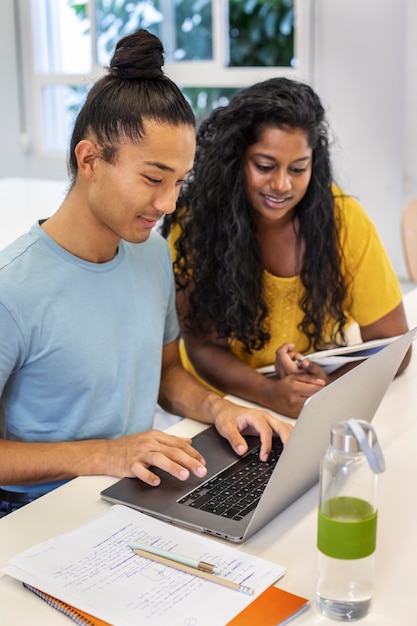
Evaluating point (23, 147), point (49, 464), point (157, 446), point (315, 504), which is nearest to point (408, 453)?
point (315, 504)

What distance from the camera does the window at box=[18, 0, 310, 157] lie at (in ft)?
13.8

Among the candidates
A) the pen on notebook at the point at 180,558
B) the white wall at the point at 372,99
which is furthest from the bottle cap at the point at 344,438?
the white wall at the point at 372,99

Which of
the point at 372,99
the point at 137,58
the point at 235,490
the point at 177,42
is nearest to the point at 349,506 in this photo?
the point at 235,490

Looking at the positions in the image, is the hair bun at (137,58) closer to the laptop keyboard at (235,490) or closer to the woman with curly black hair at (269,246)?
the woman with curly black hair at (269,246)

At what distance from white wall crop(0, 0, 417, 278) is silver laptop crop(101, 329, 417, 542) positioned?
250 cm

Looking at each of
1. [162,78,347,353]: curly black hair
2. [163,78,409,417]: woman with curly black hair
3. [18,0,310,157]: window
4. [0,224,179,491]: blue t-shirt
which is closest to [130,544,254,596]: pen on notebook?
[0,224,179,491]: blue t-shirt

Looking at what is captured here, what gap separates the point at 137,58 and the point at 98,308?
0.40 meters

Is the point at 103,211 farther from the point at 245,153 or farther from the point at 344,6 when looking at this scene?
the point at 344,6

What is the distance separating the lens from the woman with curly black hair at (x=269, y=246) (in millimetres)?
1726

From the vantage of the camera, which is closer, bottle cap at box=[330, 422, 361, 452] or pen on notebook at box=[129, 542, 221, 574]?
bottle cap at box=[330, 422, 361, 452]

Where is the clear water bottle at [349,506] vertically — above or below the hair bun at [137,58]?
below

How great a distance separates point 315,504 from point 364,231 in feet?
2.54

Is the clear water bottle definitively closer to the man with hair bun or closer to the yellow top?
the man with hair bun

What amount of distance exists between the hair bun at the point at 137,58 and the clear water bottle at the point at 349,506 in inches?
28.5
